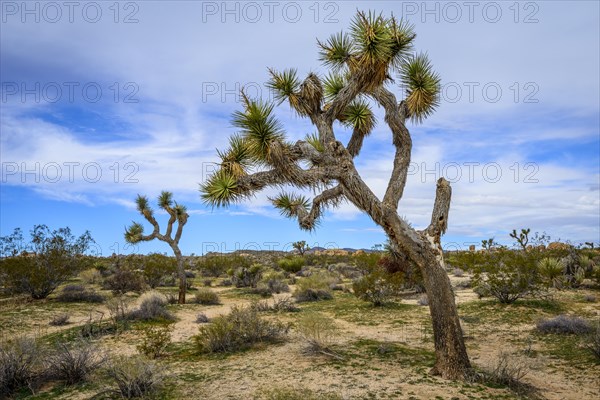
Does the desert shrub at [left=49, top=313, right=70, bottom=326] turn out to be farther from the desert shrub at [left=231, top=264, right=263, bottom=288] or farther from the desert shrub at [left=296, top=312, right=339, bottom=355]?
the desert shrub at [left=231, top=264, right=263, bottom=288]

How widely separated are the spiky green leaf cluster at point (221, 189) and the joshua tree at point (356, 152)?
25 mm

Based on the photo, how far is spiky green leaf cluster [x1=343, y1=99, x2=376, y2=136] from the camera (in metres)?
10.7

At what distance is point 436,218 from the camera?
7758 millimetres

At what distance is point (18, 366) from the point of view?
23.5 ft

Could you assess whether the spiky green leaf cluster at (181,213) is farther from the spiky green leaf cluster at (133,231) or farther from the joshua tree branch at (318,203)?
the joshua tree branch at (318,203)

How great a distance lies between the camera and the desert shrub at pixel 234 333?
927cm

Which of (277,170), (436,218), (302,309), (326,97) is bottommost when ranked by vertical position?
(302,309)

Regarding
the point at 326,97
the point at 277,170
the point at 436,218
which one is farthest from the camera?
the point at 326,97

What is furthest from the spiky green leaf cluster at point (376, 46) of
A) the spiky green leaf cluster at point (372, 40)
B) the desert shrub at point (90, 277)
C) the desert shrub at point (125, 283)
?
the desert shrub at point (90, 277)

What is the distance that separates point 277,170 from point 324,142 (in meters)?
1.21

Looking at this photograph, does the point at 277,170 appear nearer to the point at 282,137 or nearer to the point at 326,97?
the point at 282,137

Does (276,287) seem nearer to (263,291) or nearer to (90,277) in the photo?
(263,291)

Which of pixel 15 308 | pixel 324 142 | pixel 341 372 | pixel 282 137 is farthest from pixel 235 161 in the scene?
pixel 15 308

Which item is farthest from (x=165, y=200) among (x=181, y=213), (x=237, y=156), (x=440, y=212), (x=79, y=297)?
(x=440, y=212)
